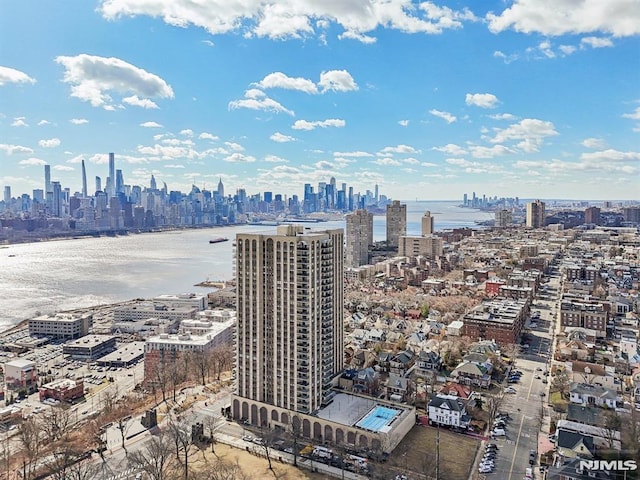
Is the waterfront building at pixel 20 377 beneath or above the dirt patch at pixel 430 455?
beneath

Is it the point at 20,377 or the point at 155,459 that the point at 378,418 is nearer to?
the point at 155,459

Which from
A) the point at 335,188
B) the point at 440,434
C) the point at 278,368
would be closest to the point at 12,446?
the point at 278,368

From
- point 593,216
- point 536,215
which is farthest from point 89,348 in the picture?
point 593,216

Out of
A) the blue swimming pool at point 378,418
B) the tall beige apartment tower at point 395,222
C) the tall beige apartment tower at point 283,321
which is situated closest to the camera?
the blue swimming pool at point 378,418

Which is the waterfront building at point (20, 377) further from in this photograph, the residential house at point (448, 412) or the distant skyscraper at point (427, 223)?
the distant skyscraper at point (427, 223)

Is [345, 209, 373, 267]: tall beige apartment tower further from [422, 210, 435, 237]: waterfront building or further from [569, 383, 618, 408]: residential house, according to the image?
[569, 383, 618, 408]: residential house

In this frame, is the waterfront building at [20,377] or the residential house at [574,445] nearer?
the residential house at [574,445]

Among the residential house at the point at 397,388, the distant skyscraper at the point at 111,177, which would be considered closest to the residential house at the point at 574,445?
the residential house at the point at 397,388
